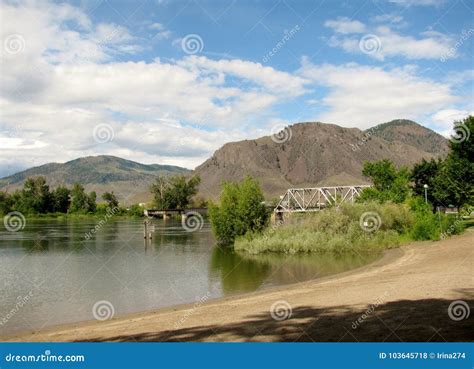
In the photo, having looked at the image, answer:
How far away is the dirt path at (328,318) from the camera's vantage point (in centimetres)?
1262

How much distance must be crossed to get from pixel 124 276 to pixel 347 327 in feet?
76.4

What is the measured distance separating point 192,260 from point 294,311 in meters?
26.9

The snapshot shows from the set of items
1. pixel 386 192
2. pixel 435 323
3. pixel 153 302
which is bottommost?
pixel 153 302

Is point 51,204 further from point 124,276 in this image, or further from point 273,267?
point 273,267

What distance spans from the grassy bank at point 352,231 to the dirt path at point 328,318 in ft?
64.5

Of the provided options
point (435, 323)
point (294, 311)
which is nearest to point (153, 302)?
point (294, 311)

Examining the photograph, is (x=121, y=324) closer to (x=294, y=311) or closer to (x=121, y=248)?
(x=294, y=311)

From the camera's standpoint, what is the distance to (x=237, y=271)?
35.5m

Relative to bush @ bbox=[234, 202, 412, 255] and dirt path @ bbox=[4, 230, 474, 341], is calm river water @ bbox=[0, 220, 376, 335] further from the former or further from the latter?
dirt path @ bbox=[4, 230, 474, 341]

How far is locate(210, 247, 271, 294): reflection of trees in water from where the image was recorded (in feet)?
95.2

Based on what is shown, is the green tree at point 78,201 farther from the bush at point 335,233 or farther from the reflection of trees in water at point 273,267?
the reflection of trees in water at point 273,267

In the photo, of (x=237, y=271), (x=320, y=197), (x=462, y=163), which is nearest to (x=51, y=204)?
(x=320, y=197)

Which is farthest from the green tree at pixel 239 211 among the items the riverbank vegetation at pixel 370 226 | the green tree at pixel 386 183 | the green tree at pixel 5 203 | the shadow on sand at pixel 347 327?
the green tree at pixel 5 203

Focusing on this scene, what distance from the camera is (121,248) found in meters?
54.2
